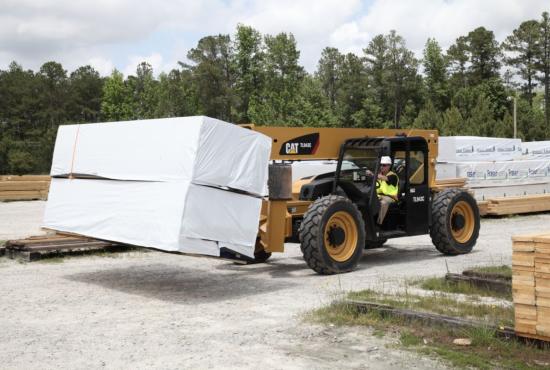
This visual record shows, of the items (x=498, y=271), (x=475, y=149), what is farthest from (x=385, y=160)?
(x=475, y=149)

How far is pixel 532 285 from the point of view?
6.28 m

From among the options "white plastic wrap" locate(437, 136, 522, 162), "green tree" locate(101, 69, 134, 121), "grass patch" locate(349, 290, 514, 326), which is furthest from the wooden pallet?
"green tree" locate(101, 69, 134, 121)

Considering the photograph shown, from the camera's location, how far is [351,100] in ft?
280

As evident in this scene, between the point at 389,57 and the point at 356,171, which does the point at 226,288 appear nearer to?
the point at 356,171

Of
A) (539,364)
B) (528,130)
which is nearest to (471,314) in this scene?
(539,364)

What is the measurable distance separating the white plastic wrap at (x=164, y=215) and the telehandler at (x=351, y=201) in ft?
3.64

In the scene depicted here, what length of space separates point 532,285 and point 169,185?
463 cm

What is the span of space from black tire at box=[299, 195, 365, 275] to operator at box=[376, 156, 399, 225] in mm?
900

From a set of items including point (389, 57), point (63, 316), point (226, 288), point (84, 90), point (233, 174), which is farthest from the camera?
point (84, 90)

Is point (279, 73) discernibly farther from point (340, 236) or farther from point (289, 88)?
point (340, 236)

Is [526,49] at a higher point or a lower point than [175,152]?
higher

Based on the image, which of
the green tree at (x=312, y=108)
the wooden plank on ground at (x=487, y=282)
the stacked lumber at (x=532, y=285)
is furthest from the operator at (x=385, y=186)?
the green tree at (x=312, y=108)

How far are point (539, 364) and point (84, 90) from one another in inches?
3636

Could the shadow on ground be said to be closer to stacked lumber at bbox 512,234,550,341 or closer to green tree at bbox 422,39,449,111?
stacked lumber at bbox 512,234,550,341
